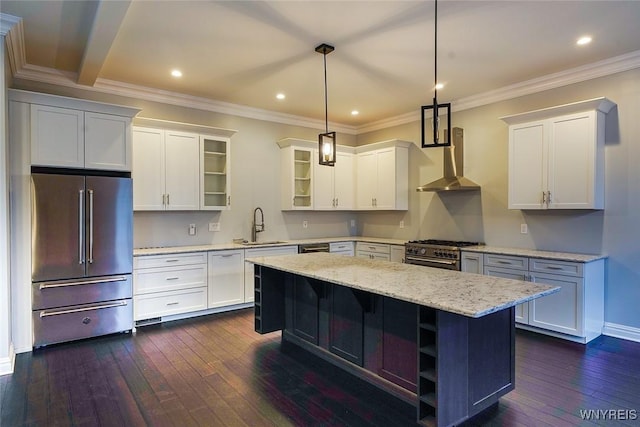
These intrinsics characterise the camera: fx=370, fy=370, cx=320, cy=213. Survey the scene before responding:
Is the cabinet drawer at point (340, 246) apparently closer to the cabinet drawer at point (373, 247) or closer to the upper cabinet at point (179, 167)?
the cabinet drawer at point (373, 247)

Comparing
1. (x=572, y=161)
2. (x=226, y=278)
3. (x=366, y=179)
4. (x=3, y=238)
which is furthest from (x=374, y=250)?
(x=3, y=238)

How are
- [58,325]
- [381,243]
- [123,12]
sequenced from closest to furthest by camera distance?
[123,12]
[58,325]
[381,243]

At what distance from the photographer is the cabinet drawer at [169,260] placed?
4.23 meters

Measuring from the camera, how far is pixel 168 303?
4.42 m

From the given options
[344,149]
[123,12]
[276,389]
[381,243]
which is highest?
[123,12]

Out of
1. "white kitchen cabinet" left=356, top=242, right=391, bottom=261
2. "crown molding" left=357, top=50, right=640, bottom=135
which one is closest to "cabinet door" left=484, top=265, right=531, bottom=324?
"white kitchen cabinet" left=356, top=242, right=391, bottom=261

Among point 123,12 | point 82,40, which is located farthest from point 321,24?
point 82,40

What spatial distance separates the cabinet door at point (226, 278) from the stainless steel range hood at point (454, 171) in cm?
270

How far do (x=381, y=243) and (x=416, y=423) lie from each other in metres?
3.54

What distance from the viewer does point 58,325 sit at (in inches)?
144

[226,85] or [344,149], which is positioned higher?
[226,85]

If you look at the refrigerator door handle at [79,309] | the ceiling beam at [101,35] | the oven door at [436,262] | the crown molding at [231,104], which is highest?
the crown molding at [231,104]

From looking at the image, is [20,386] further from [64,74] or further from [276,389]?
[64,74]

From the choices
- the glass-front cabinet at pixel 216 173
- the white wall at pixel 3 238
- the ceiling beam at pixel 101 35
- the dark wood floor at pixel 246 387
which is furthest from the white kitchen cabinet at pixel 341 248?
the white wall at pixel 3 238
